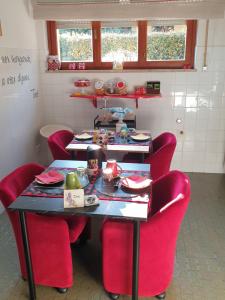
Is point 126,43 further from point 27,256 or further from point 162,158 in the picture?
point 27,256

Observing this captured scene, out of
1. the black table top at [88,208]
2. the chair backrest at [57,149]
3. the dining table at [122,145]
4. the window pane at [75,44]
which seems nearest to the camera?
the black table top at [88,208]

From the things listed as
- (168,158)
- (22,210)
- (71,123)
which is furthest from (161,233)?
(71,123)

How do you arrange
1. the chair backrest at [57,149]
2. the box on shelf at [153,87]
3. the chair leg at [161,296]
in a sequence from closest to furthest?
the chair leg at [161,296]
the chair backrest at [57,149]
the box on shelf at [153,87]

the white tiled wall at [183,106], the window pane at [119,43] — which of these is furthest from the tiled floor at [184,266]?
the window pane at [119,43]

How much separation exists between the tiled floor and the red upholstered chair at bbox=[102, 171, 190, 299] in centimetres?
15

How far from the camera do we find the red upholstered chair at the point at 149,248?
1590mm

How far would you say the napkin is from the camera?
185 cm

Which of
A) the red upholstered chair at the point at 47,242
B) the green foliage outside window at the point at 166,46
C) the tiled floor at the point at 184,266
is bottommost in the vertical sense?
the tiled floor at the point at 184,266

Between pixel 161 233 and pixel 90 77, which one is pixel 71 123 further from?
pixel 161 233

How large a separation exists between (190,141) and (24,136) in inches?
78.8

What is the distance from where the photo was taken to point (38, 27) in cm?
343

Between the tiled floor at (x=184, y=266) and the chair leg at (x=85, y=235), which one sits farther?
the chair leg at (x=85, y=235)

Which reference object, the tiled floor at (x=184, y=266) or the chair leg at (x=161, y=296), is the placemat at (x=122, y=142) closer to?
the tiled floor at (x=184, y=266)

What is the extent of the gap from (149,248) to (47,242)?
23.4 inches
